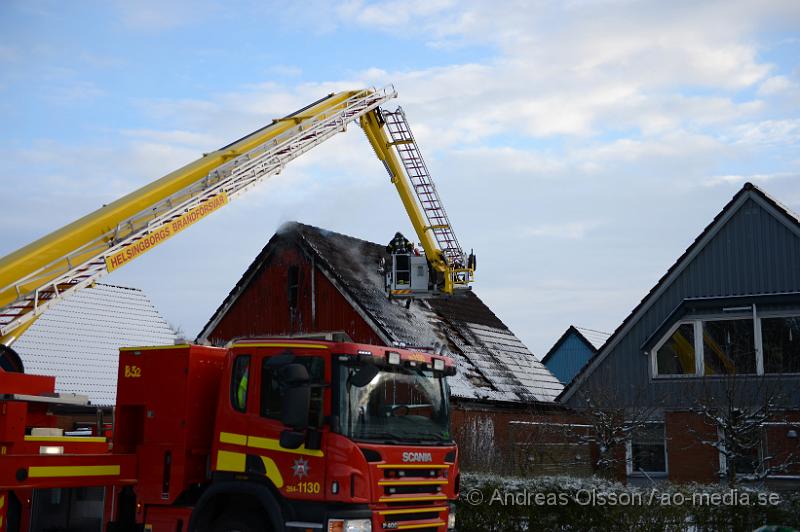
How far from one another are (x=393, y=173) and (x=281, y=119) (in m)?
9.95

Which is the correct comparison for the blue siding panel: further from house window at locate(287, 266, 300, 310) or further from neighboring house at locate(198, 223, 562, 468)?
house window at locate(287, 266, 300, 310)

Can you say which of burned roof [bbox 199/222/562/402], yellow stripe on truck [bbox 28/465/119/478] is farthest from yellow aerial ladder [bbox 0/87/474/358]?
burned roof [bbox 199/222/562/402]

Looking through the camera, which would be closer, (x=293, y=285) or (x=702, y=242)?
(x=702, y=242)

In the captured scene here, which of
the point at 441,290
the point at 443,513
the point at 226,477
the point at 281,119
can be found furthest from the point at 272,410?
the point at 441,290

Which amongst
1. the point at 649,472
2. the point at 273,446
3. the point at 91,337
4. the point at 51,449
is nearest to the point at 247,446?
the point at 273,446

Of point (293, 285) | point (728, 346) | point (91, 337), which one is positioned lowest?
point (728, 346)

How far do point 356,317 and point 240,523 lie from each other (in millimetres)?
19210

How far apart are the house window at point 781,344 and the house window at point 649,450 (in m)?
3.25

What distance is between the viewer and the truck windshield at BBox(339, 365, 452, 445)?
35.7ft

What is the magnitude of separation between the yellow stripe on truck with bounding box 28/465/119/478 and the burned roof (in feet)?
54.1

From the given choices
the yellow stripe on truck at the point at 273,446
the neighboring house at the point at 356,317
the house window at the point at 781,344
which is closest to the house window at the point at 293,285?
the neighboring house at the point at 356,317

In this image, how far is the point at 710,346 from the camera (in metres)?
23.7

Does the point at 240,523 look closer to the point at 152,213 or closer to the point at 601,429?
the point at 152,213

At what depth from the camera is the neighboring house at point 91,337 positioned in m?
25.8
